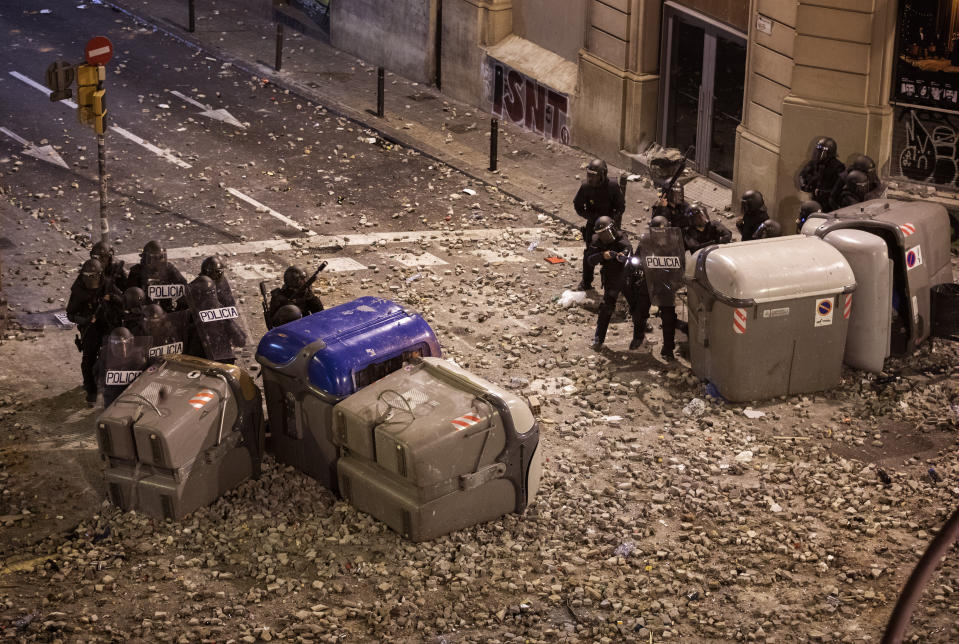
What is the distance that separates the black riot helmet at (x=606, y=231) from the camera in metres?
14.4

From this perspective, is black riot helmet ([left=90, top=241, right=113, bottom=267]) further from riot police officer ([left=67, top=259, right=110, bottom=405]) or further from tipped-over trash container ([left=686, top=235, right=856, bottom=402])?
tipped-over trash container ([left=686, top=235, right=856, bottom=402])

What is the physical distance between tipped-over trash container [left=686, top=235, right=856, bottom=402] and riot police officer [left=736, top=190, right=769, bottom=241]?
6.09ft

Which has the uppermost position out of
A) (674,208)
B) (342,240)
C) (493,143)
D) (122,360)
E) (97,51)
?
(97,51)

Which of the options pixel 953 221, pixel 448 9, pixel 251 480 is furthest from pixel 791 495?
pixel 448 9

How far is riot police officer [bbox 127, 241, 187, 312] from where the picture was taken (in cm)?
1345

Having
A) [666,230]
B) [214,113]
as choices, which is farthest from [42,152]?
[666,230]

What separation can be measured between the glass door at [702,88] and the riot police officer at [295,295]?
820 cm

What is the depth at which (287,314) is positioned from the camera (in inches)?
497

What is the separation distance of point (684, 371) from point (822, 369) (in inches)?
53.9

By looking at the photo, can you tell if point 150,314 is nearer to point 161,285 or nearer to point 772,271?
point 161,285

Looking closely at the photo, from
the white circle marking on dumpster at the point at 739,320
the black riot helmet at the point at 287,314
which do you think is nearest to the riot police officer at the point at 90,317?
the black riot helmet at the point at 287,314

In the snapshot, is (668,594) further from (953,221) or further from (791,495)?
(953,221)

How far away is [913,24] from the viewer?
1669cm

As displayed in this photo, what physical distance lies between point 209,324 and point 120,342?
3.02ft
